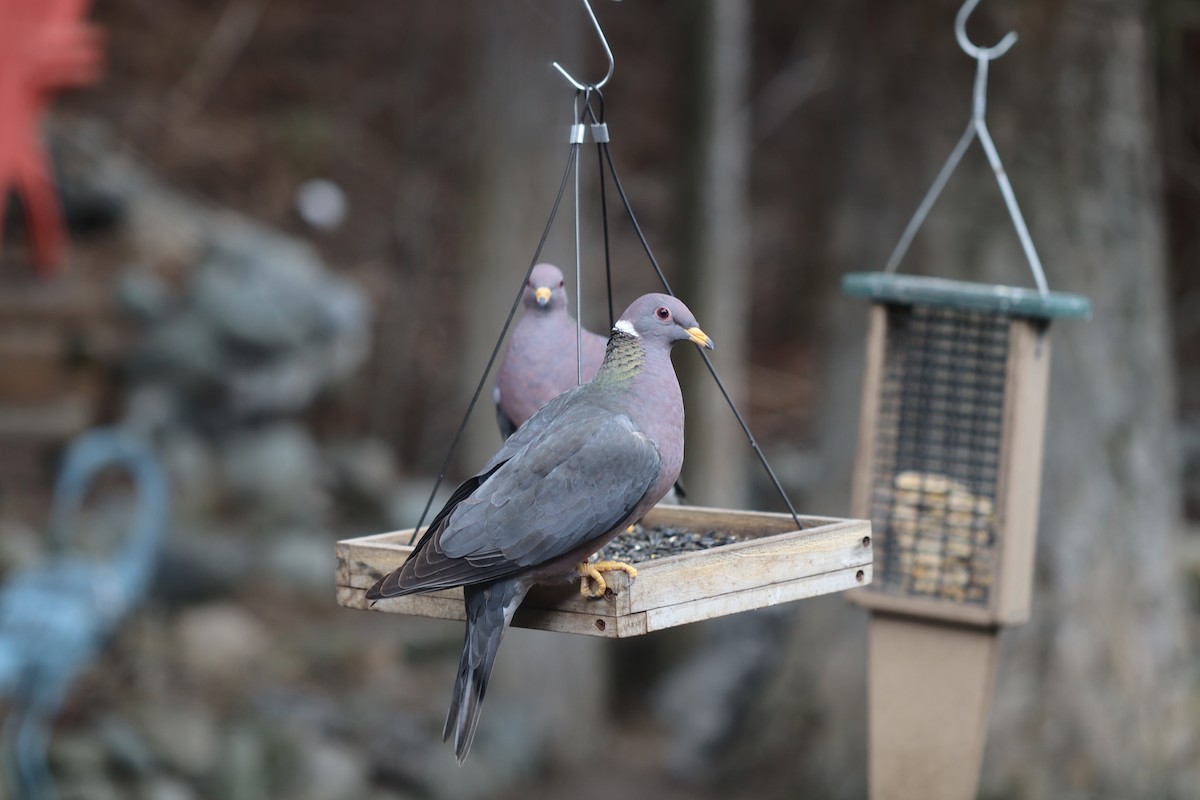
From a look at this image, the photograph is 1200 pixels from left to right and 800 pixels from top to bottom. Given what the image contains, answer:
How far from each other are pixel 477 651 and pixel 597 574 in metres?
0.22

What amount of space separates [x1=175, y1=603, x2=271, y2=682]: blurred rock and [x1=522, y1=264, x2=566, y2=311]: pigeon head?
4.53 m

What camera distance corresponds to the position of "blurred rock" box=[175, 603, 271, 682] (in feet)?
22.6

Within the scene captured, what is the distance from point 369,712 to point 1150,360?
→ 3846 mm

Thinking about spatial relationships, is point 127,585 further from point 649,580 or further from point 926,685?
point 649,580

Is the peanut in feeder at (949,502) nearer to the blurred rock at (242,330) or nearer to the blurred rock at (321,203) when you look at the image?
the blurred rock at (321,203)

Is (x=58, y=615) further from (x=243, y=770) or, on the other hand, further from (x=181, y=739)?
(x=243, y=770)

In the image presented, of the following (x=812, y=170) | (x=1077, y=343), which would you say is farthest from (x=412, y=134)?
(x=1077, y=343)

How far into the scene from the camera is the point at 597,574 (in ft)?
7.29

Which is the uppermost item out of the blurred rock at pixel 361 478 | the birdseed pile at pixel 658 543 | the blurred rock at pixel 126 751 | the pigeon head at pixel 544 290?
the pigeon head at pixel 544 290

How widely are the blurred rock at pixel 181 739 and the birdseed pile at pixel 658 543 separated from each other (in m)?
3.64

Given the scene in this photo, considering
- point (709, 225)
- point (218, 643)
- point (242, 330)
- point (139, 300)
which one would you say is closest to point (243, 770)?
point (218, 643)

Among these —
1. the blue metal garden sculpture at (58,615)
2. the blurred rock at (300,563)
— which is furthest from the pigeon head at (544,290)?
the blurred rock at (300,563)

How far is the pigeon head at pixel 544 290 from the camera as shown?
112 inches

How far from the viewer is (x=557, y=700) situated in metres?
7.01
